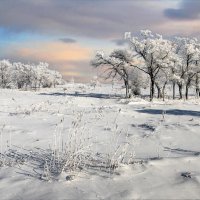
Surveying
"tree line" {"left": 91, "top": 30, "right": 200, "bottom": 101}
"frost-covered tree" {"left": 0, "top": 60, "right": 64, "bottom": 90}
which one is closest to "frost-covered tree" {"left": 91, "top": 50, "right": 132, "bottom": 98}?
"tree line" {"left": 91, "top": 30, "right": 200, "bottom": 101}

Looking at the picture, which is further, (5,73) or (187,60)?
(5,73)

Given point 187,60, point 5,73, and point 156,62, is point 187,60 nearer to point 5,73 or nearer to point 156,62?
point 156,62

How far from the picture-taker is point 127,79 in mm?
72938

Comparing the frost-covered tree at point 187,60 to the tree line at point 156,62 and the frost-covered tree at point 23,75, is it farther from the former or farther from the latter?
the frost-covered tree at point 23,75

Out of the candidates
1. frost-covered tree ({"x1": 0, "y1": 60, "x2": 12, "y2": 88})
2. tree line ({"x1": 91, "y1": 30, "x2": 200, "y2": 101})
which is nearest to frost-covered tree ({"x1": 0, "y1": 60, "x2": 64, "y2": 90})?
frost-covered tree ({"x1": 0, "y1": 60, "x2": 12, "y2": 88})

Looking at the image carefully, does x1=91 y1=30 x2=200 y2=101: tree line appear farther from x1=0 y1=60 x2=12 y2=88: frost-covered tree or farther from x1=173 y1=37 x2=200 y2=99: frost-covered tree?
x1=0 y1=60 x2=12 y2=88: frost-covered tree

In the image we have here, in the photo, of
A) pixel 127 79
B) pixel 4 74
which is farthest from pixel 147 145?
pixel 4 74

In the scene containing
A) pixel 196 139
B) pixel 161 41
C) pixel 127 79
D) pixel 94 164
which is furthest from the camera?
pixel 127 79

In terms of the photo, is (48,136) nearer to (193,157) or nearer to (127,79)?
(193,157)

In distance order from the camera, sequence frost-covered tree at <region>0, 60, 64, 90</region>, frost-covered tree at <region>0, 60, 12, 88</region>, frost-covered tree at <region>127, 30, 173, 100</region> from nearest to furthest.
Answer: frost-covered tree at <region>127, 30, 173, 100</region>
frost-covered tree at <region>0, 60, 12, 88</region>
frost-covered tree at <region>0, 60, 64, 90</region>

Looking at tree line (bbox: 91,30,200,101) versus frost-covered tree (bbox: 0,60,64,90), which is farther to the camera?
frost-covered tree (bbox: 0,60,64,90)

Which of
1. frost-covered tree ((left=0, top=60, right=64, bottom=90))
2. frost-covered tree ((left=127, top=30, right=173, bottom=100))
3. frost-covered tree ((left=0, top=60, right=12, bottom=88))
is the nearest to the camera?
frost-covered tree ((left=127, top=30, right=173, bottom=100))

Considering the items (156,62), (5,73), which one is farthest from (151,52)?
(5,73)

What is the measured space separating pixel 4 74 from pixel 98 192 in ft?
418
